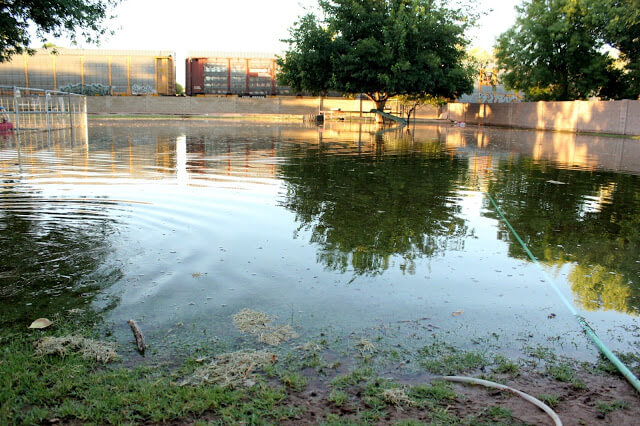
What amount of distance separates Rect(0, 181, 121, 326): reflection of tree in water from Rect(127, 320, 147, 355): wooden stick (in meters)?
0.60

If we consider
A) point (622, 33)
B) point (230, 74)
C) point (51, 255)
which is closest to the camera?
point (51, 255)

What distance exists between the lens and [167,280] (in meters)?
4.18

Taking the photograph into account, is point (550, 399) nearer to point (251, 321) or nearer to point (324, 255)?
point (251, 321)

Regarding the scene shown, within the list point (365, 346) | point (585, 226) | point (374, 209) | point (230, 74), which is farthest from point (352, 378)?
point (230, 74)

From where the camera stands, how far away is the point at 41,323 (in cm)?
333

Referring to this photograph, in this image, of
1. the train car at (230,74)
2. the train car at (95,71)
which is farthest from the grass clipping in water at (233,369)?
the train car at (95,71)

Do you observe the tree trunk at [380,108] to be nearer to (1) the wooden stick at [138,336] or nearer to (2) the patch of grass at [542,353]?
(2) the patch of grass at [542,353]

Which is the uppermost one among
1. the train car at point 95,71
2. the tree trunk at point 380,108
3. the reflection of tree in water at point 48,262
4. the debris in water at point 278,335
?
the train car at point 95,71

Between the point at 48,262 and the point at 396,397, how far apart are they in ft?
11.1

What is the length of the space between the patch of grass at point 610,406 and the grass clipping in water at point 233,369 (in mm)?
1720

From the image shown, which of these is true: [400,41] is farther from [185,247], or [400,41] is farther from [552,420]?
[552,420]

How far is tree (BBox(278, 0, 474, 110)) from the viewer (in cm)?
3195

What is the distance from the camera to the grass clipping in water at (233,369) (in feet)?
8.93

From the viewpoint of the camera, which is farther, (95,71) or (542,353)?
(95,71)
